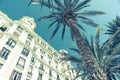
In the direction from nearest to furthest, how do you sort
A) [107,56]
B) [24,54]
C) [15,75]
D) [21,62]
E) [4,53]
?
[107,56]
[15,75]
[4,53]
[21,62]
[24,54]

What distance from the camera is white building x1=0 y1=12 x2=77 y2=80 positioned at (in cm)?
2948

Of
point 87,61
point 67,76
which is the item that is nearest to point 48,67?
Answer: point 67,76

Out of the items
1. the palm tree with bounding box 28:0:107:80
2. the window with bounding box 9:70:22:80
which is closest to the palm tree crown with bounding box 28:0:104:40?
the palm tree with bounding box 28:0:107:80

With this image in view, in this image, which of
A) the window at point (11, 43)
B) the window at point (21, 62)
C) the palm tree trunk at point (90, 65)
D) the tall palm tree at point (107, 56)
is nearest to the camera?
the palm tree trunk at point (90, 65)

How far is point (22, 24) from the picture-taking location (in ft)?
137

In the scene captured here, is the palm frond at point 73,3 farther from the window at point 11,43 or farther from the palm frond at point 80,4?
the window at point 11,43

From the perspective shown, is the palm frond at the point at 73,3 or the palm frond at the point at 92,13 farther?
the palm frond at the point at 92,13

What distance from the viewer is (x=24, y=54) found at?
35375mm

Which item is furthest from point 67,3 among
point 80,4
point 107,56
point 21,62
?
point 21,62

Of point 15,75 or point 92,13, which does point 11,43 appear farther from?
point 92,13

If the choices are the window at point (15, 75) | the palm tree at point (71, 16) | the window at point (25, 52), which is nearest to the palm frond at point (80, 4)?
the palm tree at point (71, 16)

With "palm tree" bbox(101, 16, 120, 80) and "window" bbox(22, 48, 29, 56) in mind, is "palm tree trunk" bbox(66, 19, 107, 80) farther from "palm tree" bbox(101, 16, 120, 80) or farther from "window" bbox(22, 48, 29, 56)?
"window" bbox(22, 48, 29, 56)

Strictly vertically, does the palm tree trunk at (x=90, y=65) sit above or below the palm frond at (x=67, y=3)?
below

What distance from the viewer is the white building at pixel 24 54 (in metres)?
29.5
